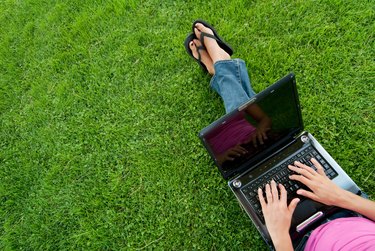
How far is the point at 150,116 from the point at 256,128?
1162 millimetres

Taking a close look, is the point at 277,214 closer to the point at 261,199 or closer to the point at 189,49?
the point at 261,199

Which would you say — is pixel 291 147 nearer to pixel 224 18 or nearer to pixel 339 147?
pixel 339 147

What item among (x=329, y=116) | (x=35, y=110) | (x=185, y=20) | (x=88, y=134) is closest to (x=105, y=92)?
(x=88, y=134)

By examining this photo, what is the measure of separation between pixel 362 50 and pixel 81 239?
2704 mm

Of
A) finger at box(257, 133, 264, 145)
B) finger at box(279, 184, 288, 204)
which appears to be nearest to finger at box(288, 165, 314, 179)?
finger at box(279, 184, 288, 204)

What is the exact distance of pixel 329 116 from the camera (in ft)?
7.70

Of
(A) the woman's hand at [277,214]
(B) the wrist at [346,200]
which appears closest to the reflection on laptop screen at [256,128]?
(A) the woman's hand at [277,214]

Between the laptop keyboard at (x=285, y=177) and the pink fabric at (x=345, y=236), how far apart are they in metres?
0.30

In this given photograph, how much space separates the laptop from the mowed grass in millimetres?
366

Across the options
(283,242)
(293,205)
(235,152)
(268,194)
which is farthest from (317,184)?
(235,152)

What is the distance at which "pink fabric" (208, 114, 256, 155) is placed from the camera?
1.67m

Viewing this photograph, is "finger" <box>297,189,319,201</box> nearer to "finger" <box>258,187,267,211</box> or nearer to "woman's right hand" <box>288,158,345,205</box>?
"woman's right hand" <box>288,158,345,205</box>

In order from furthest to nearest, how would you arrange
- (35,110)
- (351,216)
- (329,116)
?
(35,110)
(329,116)
(351,216)

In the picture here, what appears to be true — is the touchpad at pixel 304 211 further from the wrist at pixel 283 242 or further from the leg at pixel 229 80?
the leg at pixel 229 80
